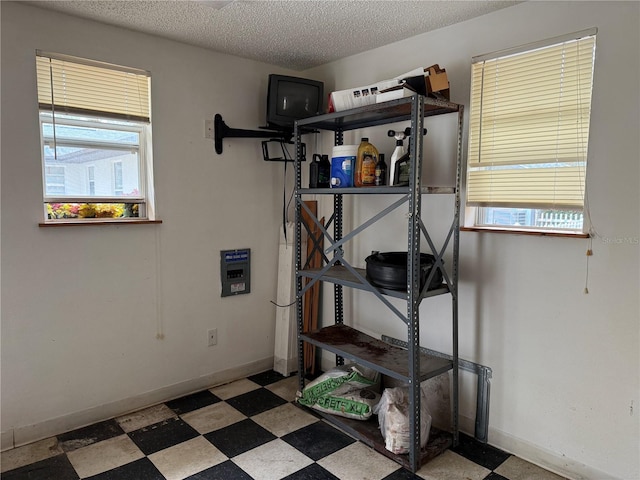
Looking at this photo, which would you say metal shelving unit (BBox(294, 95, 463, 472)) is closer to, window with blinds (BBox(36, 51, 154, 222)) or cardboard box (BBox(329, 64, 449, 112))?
cardboard box (BBox(329, 64, 449, 112))

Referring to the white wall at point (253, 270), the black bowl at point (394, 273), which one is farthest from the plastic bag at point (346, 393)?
the black bowl at point (394, 273)

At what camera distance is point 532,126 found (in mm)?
2068

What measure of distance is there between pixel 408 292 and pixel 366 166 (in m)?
0.70

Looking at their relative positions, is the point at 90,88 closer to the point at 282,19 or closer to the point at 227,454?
the point at 282,19

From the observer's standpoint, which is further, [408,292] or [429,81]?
[429,81]

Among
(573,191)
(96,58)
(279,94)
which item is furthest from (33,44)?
(573,191)

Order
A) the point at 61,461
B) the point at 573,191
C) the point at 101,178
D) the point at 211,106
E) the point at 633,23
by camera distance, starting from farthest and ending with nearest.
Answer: the point at 211,106 → the point at 101,178 → the point at 61,461 → the point at 573,191 → the point at 633,23

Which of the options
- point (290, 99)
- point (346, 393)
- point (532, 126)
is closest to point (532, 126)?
point (532, 126)

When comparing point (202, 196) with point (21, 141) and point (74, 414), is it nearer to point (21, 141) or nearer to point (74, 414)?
point (21, 141)

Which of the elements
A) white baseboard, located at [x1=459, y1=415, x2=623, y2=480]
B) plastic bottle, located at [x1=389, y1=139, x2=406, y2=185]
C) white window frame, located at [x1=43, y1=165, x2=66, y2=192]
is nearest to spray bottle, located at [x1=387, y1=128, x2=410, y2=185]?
plastic bottle, located at [x1=389, y1=139, x2=406, y2=185]

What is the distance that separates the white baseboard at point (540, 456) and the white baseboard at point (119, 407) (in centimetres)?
157

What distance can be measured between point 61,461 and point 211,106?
84.9 inches

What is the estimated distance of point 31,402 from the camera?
7.50 ft

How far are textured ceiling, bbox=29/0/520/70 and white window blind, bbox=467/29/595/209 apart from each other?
1.11 feet
